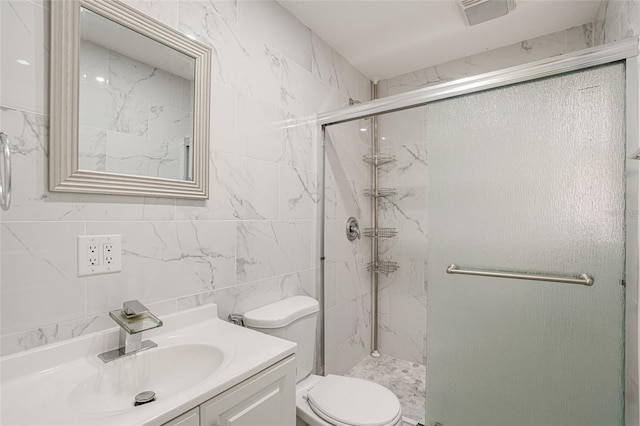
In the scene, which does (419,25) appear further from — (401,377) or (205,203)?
(401,377)

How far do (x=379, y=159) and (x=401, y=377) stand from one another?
1692 millimetres

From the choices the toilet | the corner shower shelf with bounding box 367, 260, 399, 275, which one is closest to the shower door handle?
the toilet

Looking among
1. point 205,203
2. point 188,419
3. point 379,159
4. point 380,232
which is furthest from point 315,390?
point 379,159

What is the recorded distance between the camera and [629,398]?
46.4 inches

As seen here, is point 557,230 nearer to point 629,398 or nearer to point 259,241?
point 629,398

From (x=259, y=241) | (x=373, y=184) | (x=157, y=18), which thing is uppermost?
(x=157, y=18)

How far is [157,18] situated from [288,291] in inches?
54.4

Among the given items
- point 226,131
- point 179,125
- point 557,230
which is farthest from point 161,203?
point 557,230

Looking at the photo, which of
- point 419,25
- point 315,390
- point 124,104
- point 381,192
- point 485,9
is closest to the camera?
point 124,104

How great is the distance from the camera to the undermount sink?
0.89m

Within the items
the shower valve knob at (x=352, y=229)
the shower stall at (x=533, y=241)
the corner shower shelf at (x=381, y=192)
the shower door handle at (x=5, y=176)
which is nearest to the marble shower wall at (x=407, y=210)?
the corner shower shelf at (x=381, y=192)

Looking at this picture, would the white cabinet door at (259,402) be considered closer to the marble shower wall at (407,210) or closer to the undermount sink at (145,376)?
the undermount sink at (145,376)

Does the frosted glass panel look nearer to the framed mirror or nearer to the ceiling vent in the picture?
the ceiling vent

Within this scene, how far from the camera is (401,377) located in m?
2.37
